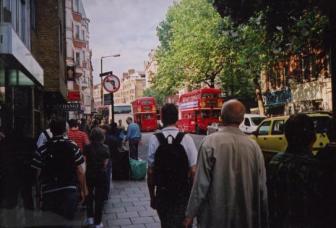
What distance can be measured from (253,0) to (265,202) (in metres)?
8.54

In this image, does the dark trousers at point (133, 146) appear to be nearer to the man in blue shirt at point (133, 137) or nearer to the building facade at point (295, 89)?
the man in blue shirt at point (133, 137)

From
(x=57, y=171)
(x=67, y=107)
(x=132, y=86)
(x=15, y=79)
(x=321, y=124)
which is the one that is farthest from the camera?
(x=132, y=86)

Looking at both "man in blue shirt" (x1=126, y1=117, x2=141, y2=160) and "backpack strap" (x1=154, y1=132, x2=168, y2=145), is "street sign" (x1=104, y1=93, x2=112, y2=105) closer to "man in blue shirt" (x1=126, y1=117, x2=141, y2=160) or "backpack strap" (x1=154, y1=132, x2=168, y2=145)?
"man in blue shirt" (x1=126, y1=117, x2=141, y2=160)

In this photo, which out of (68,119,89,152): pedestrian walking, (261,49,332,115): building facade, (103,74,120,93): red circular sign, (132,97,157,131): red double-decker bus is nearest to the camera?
(68,119,89,152): pedestrian walking

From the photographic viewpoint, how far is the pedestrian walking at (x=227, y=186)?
3666 millimetres

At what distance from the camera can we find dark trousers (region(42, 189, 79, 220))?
17.3 ft

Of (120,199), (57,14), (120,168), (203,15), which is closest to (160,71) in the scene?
(203,15)

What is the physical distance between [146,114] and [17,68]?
3782 centimetres

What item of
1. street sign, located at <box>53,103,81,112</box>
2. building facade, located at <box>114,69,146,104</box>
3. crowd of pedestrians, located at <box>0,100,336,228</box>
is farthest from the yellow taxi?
building facade, located at <box>114,69,146,104</box>

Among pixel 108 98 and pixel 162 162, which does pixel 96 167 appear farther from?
pixel 108 98

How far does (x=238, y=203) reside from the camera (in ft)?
12.1

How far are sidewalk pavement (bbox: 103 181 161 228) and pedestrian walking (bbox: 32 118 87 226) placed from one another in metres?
1.96

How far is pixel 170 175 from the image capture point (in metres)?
4.63

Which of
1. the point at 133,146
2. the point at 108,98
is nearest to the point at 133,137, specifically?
the point at 133,146
